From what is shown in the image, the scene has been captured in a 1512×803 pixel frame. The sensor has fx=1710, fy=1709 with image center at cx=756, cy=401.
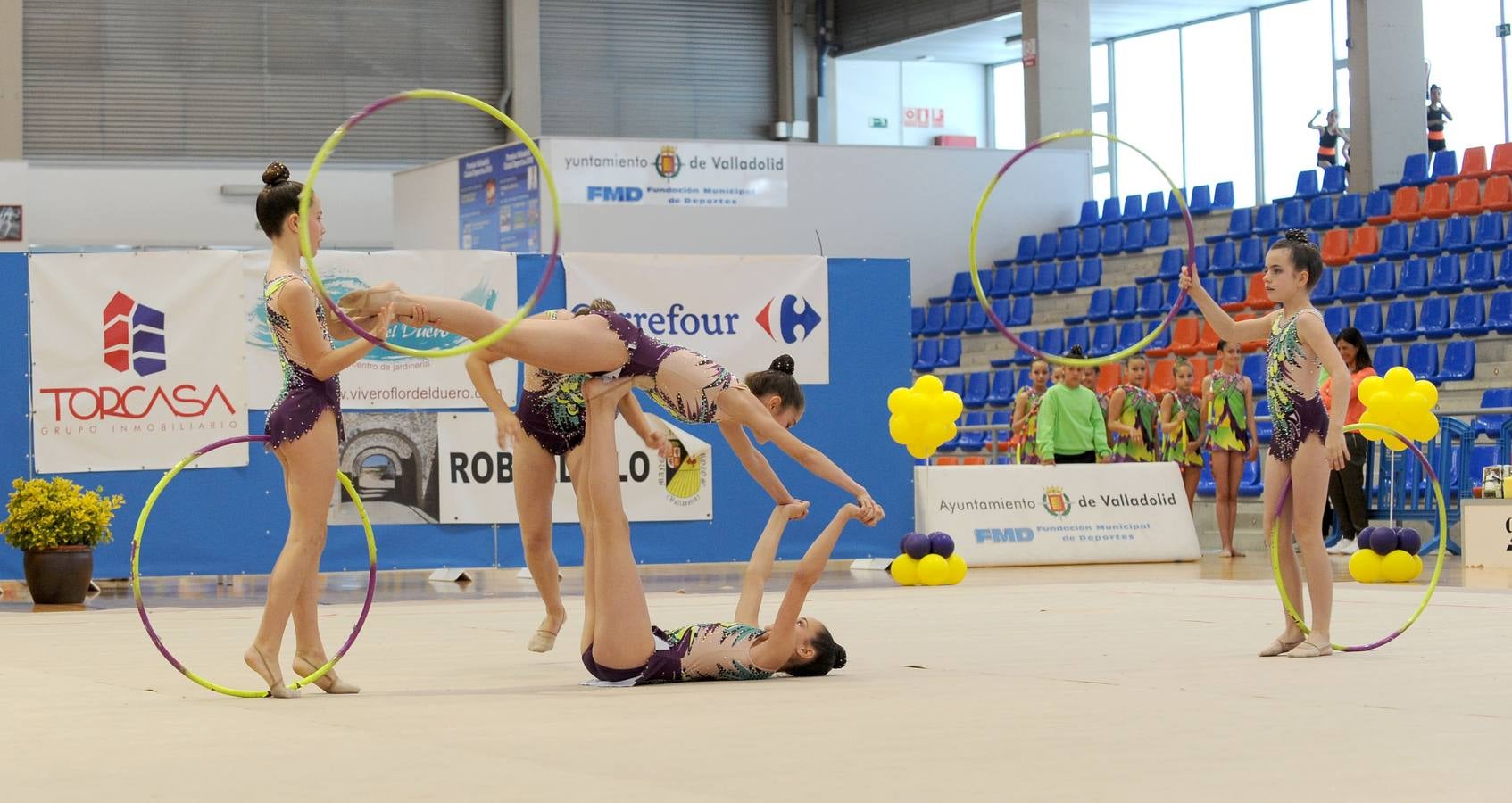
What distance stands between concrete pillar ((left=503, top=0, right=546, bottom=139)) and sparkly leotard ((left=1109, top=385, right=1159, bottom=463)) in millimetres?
12995

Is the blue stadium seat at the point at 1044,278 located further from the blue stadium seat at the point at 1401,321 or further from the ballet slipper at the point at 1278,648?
the ballet slipper at the point at 1278,648

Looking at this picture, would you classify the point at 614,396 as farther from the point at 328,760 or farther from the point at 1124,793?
the point at 1124,793

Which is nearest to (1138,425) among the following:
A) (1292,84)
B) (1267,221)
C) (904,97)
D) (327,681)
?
(1267,221)

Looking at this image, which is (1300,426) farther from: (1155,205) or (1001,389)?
(1155,205)

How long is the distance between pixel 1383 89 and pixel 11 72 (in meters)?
17.4

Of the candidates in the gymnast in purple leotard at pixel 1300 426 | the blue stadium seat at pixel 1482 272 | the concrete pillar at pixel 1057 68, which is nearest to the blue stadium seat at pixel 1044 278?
the concrete pillar at pixel 1057 68

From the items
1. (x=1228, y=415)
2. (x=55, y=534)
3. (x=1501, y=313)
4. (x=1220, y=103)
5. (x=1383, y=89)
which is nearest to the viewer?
(x=55, y=534)

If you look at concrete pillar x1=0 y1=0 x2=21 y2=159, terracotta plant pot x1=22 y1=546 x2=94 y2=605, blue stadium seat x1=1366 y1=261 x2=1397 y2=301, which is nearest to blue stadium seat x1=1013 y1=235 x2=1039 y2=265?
blue stadium seat x1=1366 y1=261 x2=1397 y2=301

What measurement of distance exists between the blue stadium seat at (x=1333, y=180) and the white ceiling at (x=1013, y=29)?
19.6ft

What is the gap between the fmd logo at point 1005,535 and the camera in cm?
1284

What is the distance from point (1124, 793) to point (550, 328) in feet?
8.17

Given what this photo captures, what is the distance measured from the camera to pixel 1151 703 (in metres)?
4.61

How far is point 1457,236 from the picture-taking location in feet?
54.6

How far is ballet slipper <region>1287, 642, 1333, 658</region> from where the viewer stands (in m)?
6.07
